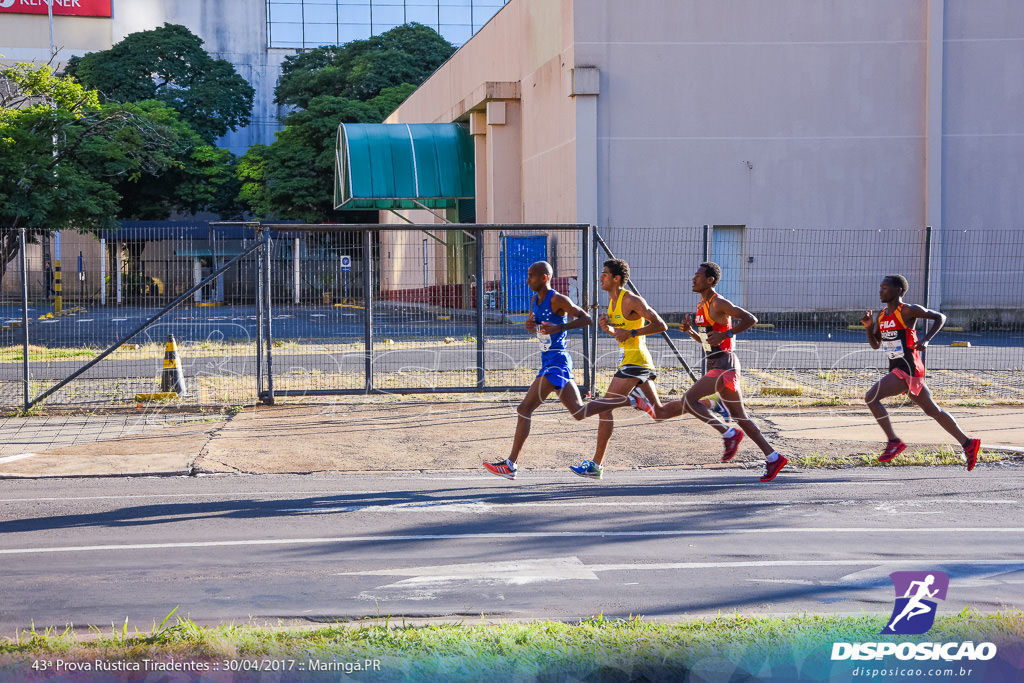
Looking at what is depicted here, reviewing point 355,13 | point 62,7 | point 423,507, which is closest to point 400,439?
point 423,507

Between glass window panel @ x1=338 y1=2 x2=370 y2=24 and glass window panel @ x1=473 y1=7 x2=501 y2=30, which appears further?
glass window panel @ x1=473 y1=7 x2=501 y2=30

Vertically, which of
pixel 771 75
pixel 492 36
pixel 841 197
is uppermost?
pixel 492 36

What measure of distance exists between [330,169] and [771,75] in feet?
96.5

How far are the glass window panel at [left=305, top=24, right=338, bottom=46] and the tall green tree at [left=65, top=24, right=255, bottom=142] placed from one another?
8.96m

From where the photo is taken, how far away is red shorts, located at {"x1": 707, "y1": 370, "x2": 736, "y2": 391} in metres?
8.33

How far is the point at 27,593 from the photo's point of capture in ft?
18.5

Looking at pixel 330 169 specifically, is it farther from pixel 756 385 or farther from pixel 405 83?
pixel 756 385

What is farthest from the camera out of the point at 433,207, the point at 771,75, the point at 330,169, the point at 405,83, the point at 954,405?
the point at 405,83

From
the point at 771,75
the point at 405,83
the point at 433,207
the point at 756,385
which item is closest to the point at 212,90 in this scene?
the point at 405,83

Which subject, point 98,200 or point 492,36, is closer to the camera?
point 98,200

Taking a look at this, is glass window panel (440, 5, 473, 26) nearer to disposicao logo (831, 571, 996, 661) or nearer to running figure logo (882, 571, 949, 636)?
running figure logo (882, 571, 949, 636)

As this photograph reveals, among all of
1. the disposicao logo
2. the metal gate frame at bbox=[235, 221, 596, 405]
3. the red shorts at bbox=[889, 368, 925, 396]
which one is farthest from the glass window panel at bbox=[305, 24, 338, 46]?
the disposicao logo

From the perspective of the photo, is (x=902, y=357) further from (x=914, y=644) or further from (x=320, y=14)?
(x=320, y=14)

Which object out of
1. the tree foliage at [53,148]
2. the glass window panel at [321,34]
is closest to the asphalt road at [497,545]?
the tree foliage at [53,148]
